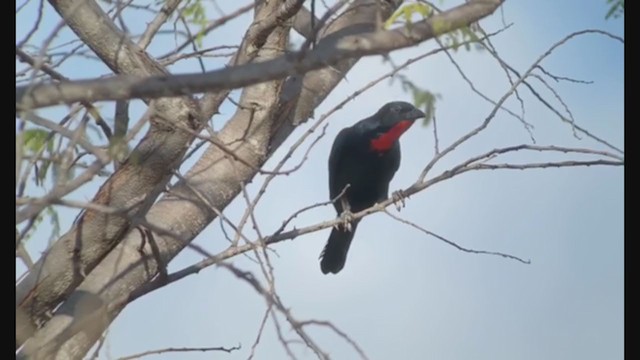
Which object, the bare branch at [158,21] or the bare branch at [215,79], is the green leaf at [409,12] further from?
the bare branch at [158,21]

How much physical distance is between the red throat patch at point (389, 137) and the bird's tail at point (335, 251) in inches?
18.3

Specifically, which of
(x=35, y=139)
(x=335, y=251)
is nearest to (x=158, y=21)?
(x=35, y=139)

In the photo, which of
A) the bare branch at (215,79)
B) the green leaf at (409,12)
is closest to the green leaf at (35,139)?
the bare branch at (215,79)

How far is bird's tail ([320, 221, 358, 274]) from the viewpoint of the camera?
5199 mm

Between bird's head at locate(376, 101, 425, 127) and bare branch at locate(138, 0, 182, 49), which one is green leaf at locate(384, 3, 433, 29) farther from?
bird's head at locate(376, 101, 425, 127)

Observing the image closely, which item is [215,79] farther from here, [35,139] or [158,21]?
[158,21]

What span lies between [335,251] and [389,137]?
680mm

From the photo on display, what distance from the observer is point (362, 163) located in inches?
199

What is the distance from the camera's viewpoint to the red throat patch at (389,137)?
16.2 ft

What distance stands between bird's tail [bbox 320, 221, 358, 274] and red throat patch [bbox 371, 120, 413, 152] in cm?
46

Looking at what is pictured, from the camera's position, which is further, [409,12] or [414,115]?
[414,115]

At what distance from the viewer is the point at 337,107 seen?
9.37 ft

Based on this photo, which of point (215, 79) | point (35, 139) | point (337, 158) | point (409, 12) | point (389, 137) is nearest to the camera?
point (215, 79)

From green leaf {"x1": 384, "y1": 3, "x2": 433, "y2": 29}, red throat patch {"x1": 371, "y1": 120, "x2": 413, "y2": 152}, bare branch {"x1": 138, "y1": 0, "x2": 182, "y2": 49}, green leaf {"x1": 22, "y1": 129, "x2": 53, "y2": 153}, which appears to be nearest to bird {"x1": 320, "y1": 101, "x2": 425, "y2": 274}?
red throat patch {"x1": 371, "y1": 120, "x2": 413, "y2": 152}
